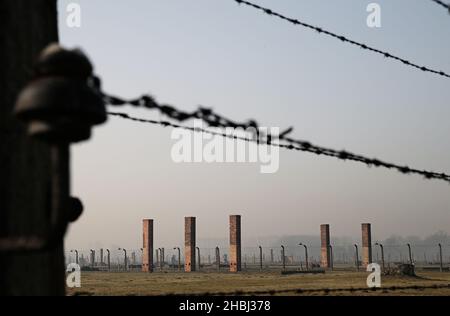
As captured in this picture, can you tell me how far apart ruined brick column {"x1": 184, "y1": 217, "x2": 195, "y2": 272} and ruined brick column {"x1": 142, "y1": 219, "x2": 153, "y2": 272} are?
127 inches

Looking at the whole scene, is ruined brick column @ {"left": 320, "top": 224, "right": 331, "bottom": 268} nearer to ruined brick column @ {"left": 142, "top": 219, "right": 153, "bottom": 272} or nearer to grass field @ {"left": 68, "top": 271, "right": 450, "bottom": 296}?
ruined brick column @ {"left": 142, "top": 219, "right": 153, "bottom": 272}

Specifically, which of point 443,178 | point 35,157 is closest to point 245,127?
point 35,157

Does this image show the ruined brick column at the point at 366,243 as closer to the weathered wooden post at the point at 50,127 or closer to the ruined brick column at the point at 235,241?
the ruined brick column at the point at 235,241

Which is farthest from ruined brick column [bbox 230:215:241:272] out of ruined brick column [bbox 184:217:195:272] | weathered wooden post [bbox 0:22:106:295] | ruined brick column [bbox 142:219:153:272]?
weathered wooden post [bbox 0:22:106:295]

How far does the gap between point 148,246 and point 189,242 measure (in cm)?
385

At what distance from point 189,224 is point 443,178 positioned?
40209 mm

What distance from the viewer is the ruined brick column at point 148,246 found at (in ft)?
147

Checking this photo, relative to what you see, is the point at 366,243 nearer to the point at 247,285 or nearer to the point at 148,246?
the point at 148,246

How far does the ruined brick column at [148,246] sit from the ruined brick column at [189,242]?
3217 mm

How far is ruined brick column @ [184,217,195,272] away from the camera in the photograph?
4309cm

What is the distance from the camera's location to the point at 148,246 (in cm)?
4484

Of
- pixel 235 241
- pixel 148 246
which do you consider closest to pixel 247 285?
pixel 235 241
